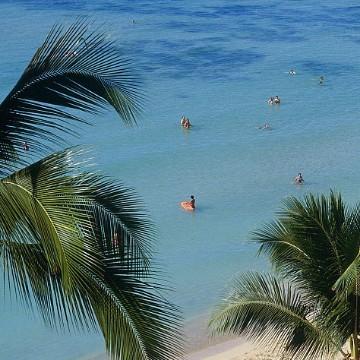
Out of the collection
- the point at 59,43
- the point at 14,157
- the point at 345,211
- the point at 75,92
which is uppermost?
the point at 59,43

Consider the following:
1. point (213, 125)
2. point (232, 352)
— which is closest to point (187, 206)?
point (232, 352)

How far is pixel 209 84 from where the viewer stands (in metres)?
31.0

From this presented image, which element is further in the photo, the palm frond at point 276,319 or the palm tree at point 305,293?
the palm frond at point 276,319

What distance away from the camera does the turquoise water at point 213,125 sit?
16547mm

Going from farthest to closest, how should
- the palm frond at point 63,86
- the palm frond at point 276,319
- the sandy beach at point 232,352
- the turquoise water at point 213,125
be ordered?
the turquoise water at point 213,125 < the sandy beach at point 232,352 < the palm frond at point 276,319 < the palm frond at point 63,86

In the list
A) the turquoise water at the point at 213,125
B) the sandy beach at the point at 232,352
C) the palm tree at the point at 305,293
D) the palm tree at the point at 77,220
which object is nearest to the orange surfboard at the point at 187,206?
the turquoise water at the point at 213,125

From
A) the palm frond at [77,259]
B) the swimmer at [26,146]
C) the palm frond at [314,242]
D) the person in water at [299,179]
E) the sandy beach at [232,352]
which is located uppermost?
the swimmer at [26,146]

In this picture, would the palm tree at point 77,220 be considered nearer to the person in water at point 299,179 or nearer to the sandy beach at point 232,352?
the sandy beach at point 232,352

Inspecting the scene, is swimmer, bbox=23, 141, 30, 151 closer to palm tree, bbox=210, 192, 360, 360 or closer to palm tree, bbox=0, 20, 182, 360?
palm tree, bbox=0, 20, 182, 360

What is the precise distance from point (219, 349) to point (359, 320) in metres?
6.29

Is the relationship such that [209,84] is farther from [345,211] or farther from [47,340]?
[345,211]

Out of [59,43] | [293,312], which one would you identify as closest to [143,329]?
[59,43]

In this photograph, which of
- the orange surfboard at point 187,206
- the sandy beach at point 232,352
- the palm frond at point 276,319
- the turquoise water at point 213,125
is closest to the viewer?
the palm frond at point 276,319

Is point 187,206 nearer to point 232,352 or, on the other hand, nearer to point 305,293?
point 232,352
